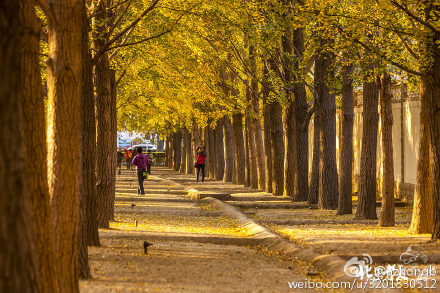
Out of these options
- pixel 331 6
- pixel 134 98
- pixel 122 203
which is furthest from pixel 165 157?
pixel 331 6

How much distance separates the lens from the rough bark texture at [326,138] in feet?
72.4

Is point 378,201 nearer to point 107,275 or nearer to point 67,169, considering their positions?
point 107,275

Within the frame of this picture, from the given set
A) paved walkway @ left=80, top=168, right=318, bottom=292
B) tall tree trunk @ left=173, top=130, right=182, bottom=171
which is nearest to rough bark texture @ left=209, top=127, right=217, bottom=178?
tall tree trunk @ left=173, top=130, right=182, bottom=171

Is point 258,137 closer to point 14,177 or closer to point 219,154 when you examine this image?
point 219,154

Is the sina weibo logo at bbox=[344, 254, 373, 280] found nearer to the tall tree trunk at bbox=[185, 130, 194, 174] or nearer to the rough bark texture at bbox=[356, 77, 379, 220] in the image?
the rough bark texture at bbox=[356, 77, 379, 220]

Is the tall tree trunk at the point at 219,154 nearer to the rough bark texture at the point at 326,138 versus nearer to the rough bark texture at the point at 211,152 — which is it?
the rough bark texture at the point at 211,152

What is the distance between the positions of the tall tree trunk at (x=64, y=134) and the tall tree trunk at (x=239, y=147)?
28276 millimetres

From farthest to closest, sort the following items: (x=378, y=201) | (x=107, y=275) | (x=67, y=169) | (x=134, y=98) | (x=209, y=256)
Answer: (x=134, y=98) < (x=378, y=201) < (x=209, y=256) < (x=107, y=275) < (x=67, y=169)

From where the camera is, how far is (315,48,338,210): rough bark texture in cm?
2208

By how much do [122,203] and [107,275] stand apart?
1614cm

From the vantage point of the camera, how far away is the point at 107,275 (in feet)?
34.1

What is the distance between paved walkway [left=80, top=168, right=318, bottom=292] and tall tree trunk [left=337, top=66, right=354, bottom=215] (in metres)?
3.13

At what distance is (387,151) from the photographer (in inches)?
677

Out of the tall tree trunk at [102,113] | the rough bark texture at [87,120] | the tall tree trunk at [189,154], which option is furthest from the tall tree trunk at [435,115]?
the tall tree trunk at [189,154]
